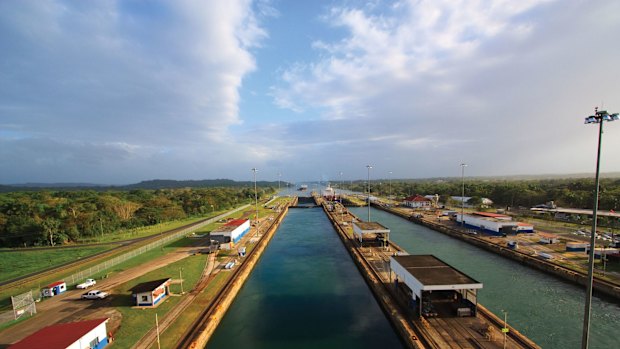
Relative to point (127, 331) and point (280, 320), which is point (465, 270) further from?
point (127, 331)

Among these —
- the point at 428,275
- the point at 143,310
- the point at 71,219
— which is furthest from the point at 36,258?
the point at 428,275

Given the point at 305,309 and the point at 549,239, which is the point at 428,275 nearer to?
the point at 305,309

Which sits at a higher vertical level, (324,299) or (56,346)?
(56,346)

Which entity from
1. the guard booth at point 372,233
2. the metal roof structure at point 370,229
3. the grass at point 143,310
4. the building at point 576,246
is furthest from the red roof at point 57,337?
the building at point 576,246

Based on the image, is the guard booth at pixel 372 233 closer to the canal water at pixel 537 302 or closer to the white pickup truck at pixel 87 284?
the canal water at pixel 537 302

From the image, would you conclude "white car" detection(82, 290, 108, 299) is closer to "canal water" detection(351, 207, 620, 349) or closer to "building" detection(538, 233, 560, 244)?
"canal water" detection(351, 207, 620, 349)

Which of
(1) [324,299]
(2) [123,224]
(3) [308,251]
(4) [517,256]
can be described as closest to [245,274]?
(1) [324,299]
